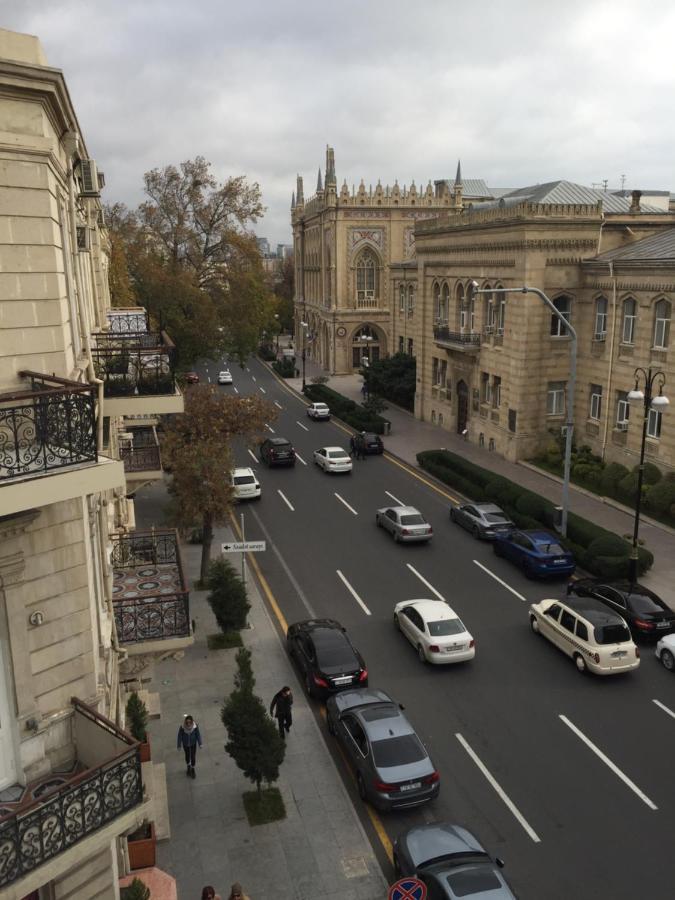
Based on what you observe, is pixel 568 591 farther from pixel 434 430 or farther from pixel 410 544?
pixel 434 430

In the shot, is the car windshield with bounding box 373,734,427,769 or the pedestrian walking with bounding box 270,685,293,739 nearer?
the car windshield with bounding box 373,734,427,769

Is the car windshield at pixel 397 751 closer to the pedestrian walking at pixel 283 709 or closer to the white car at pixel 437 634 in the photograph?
the pedestrian walking at pixel 283 709

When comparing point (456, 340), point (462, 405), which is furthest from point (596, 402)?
point (462, 405)

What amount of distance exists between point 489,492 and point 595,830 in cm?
1835

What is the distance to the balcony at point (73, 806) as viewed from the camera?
6.55 metres

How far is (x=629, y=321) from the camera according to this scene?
32594mm

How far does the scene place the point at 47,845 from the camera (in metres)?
6.79

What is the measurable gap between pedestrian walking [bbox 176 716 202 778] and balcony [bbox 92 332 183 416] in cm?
599

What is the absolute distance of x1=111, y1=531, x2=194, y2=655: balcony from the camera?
11.7 metres

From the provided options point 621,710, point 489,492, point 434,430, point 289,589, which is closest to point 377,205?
point 434,430

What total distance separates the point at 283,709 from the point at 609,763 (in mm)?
6485

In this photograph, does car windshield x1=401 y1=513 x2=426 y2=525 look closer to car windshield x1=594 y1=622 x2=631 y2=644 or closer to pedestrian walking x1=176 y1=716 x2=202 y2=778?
car windshield x1=594 y1=622 x2=631 y2=644

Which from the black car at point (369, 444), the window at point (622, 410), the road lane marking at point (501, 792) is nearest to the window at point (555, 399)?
the window at point (622, 410)

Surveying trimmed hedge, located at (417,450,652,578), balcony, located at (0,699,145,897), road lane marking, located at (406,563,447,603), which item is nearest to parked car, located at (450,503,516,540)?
trimmed hedge, located at (417,450,652,578)
